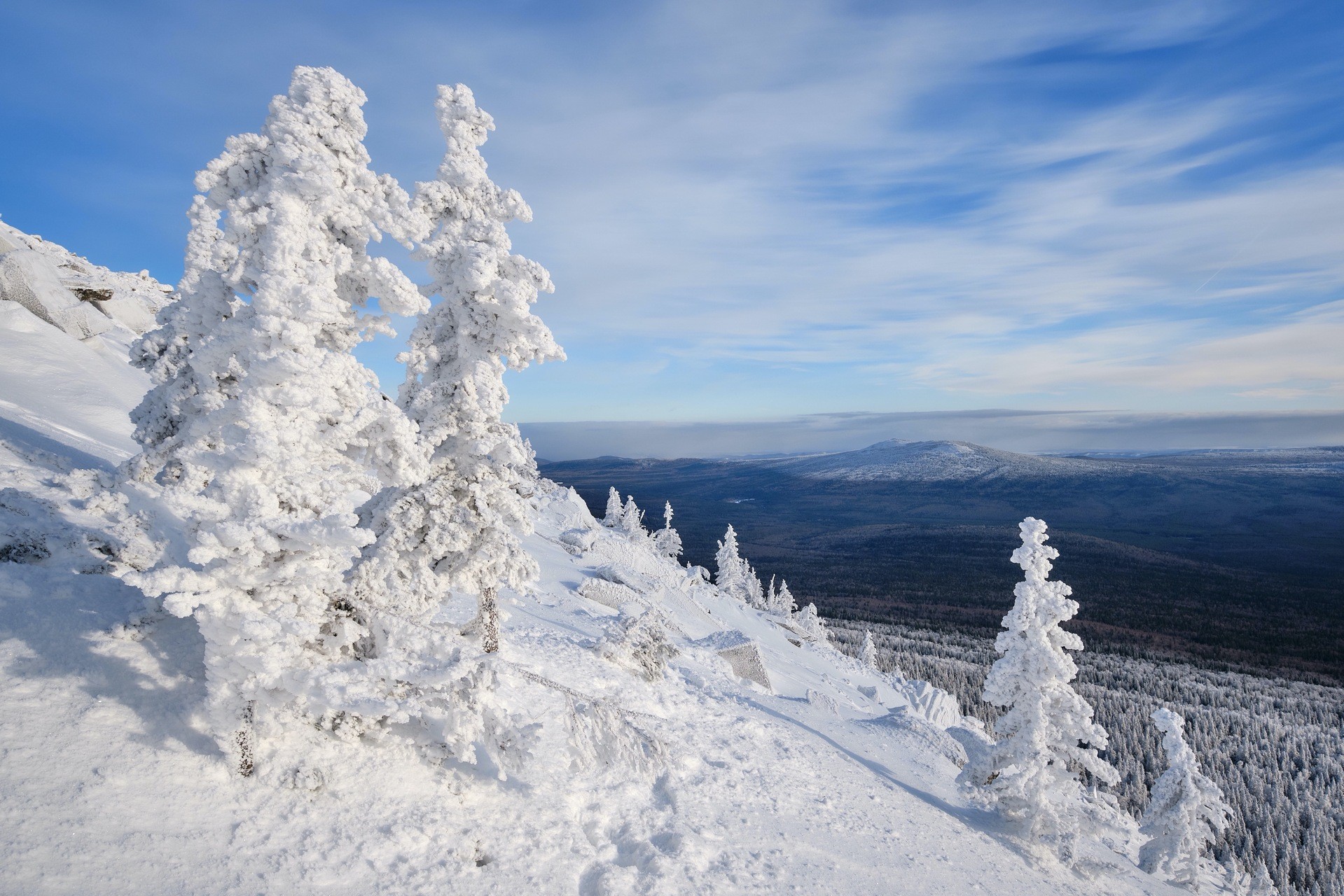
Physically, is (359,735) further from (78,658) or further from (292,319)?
(292,319)

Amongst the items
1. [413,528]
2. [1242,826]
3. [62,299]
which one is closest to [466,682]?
[413,528]

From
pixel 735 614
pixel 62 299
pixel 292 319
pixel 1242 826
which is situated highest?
pixel 62 299

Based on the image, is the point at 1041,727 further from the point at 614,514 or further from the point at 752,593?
the point at 614,514

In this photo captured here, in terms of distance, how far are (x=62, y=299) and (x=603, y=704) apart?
130 feet

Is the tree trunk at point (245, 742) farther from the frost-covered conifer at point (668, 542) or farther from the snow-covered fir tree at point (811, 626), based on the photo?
the frost-covered conifer at point (668, 542)

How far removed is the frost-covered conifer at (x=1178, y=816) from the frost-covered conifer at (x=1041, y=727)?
656 cm

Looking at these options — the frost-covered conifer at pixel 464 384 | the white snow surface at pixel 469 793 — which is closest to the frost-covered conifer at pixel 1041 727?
the white snow surface at pixel 469 793

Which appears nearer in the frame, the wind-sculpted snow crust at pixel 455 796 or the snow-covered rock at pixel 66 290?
the wind-sculpted snow crust at pixel 455 796

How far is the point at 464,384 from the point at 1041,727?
17.5 m

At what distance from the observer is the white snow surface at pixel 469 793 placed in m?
7.23

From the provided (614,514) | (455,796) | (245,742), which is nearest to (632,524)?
(614,514)

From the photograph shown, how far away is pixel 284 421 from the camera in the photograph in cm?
786

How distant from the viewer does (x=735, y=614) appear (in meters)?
46.9

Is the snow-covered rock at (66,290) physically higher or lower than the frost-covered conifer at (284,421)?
higher
